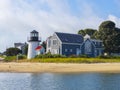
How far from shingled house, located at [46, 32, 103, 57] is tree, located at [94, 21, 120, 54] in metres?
3.53

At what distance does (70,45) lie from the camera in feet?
230

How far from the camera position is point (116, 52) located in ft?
257

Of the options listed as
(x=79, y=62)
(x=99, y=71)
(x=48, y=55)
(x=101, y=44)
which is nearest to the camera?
(x=99, y=71)

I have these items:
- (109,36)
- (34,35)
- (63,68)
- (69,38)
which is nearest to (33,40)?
(34,35)

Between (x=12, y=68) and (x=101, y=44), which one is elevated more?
(x=101, y=44)

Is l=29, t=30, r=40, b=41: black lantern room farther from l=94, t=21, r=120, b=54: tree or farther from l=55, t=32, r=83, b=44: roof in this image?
l=94, t=21, r=120, b=54: tree

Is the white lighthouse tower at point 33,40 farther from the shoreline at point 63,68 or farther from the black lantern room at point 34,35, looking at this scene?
the shoreline at point 63,68

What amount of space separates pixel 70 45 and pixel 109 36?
11248 millimetres

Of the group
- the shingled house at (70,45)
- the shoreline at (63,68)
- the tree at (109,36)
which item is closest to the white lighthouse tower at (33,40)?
the shingled house at (70,45)

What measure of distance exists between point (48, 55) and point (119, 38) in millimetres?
20374

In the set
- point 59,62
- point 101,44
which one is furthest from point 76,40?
point 59,62

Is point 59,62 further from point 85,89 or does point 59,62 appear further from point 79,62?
point 85,89

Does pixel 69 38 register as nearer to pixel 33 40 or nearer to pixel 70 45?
pixel 70 45

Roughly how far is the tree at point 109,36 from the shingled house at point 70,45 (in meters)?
3.53
